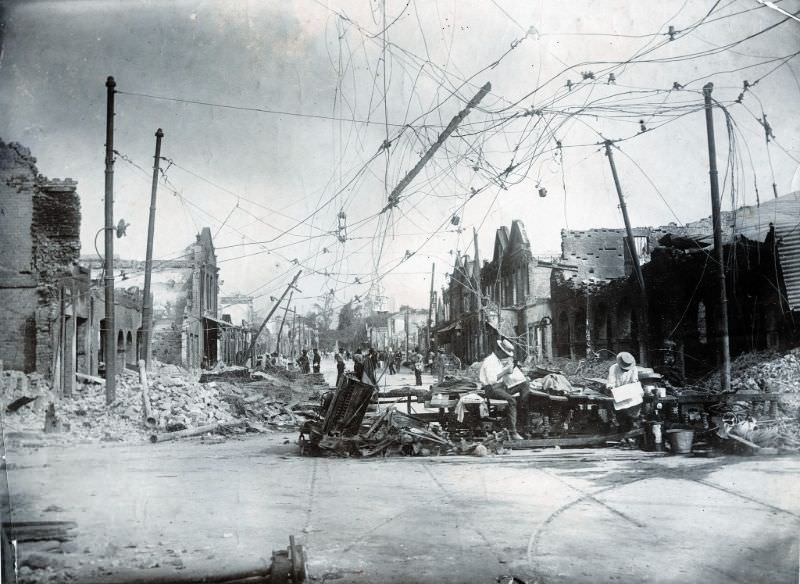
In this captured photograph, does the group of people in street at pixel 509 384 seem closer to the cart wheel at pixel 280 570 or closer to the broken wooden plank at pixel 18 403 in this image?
the cart wheel at pixel 280 570

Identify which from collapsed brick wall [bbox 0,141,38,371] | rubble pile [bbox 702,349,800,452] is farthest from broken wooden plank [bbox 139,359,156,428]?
rubble pile [bbox 702,349,800,452]

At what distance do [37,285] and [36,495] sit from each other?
106 inches

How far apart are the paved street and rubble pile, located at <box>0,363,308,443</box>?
0.70 m

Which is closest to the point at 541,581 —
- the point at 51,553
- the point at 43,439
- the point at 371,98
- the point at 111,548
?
the point at 111,548

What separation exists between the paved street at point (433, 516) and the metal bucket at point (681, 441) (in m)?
0.33

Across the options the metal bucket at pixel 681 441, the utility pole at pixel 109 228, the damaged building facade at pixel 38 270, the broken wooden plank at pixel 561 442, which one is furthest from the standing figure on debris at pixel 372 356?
the metal bucket at pixel 681 441

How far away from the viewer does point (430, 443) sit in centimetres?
973

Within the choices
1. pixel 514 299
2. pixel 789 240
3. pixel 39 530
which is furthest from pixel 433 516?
pixel 514 299

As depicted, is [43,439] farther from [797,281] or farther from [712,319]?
[712,319]

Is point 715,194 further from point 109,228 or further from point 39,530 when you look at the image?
point 39,530

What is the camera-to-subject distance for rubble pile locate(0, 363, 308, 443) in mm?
8141

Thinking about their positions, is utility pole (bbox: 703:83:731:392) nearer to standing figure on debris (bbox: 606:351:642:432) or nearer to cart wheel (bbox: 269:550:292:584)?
standing figure on debris (bbox: 606:351:642:432)

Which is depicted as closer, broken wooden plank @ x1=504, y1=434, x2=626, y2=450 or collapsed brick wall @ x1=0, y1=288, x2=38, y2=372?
collapsed brick wall @ x1=0, y1=288, x2=38, y2=372

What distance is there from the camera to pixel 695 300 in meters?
14.8
